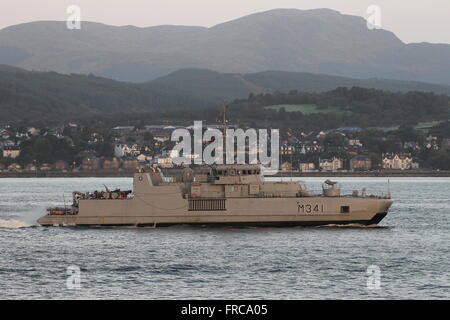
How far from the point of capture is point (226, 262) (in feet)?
161

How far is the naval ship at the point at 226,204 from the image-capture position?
6153 cm

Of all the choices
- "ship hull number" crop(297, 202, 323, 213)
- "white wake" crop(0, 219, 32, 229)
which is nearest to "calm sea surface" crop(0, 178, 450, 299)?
"white wake" crop(0, 219, 32, 229)

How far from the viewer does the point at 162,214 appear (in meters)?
62.3

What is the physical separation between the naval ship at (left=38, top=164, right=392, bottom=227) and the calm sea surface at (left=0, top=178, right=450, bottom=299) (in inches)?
34.2

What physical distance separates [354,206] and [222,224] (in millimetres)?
7745

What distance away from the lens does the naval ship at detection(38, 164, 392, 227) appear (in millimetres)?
61531

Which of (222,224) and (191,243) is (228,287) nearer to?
(191,243)

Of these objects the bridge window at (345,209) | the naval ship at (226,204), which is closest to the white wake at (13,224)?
Result: the naval ship at (226,204)

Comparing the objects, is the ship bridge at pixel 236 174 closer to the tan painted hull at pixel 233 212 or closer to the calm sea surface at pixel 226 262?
the tan painted hull at pixel 233 212

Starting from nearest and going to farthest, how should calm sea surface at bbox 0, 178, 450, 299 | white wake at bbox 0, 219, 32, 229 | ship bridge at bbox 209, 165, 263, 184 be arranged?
1. calm sea surface at bbox 0, 178, 450, 299
2. ship bridge at bbox 209, 165, 263, 184
3. white wake at bbox 0, 219, 32, 229

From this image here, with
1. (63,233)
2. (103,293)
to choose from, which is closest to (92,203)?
(63,233)

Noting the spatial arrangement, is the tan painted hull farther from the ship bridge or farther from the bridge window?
the ship bridge
